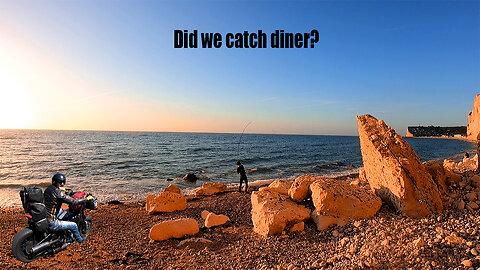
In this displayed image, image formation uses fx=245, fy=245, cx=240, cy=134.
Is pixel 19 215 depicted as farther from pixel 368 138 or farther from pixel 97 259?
pixel 368 138

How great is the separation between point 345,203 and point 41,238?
20.5 ft

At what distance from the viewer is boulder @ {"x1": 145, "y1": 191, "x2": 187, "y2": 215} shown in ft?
33.1

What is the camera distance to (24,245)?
3521 millimetres

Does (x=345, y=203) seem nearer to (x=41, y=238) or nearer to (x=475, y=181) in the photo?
(x=475, y=181)

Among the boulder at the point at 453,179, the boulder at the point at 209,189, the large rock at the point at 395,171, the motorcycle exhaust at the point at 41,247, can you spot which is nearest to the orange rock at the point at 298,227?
the large rock at the point at 395,171

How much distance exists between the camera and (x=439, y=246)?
13.4ft

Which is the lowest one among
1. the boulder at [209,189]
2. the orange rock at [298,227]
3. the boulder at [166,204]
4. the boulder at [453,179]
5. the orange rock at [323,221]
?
the boulder at [209,189]

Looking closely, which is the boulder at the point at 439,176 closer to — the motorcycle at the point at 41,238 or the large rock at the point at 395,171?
the large rock at the point at 395,171

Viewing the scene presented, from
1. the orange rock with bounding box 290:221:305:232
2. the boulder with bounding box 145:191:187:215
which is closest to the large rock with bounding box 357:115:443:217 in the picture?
the orange rock with bounding box 290:221:305:232

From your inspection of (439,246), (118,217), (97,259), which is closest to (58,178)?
(97,259)

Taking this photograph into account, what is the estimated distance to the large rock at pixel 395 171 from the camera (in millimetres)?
5770

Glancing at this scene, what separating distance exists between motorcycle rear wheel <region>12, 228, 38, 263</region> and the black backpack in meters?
0.18

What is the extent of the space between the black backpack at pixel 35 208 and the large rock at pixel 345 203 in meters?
5.72

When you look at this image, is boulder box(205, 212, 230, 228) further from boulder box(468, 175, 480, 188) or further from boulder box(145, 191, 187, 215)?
boulder box(468, 175, 480, 188)
